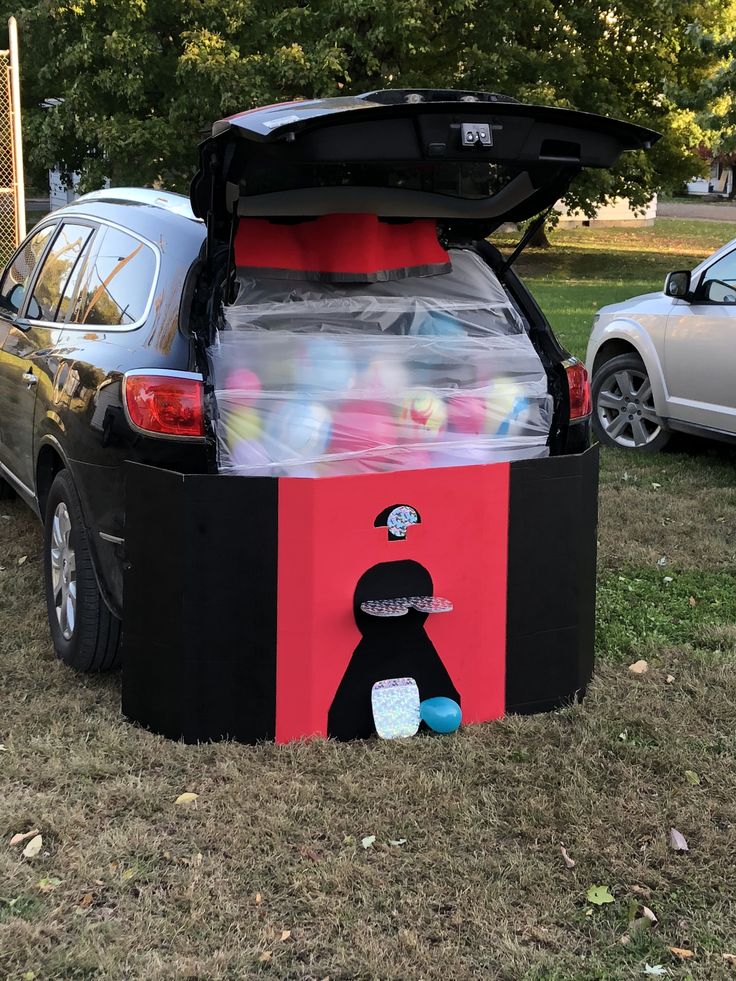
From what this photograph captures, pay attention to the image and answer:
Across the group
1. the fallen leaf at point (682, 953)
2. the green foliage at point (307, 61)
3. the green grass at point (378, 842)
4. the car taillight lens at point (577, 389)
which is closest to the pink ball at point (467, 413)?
the car taillight lens at point (577, 389)

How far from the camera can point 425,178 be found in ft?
12.6

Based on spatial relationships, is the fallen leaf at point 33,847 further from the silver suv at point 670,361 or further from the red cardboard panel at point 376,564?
the silver suv at point 670,361

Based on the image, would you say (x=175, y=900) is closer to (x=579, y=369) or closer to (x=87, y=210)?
(x=579, y=369)

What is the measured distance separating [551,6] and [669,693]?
21349mm

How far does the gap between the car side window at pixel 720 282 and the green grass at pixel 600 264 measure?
4.51m

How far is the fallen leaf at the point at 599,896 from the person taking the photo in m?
2.88

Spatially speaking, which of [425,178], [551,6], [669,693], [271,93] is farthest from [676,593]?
[551,6]

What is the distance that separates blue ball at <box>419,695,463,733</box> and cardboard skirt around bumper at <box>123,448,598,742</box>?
5 centimetres

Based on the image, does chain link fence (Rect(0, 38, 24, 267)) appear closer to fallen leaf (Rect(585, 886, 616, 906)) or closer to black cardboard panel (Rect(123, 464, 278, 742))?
black cardboard panel (Rect(123, 464, 278, 742))

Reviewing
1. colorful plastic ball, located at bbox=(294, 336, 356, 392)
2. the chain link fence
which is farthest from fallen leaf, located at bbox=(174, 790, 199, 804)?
the chain link fence

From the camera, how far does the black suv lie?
10.6 ft

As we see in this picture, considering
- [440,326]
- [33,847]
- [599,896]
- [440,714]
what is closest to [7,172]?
[440,326]

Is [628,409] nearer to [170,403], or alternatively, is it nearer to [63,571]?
[63,571]

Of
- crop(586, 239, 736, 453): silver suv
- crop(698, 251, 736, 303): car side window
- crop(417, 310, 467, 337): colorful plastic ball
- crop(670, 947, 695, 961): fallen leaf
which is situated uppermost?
crop(698, 251, 736, 303): car side window
